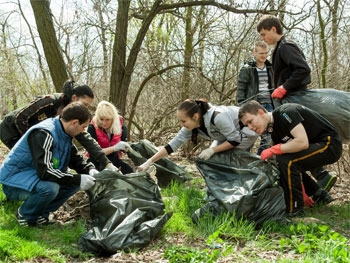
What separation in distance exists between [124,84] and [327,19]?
11.9ft

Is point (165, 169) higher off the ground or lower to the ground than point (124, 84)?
lower

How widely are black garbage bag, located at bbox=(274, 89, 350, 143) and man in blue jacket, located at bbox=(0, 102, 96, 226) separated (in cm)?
220

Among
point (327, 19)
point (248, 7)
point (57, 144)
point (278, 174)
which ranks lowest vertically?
point (278, 174)

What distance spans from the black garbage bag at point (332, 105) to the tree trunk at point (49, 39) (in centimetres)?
454

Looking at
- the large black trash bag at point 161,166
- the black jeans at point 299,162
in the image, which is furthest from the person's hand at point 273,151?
the large black trash bag at point 161,166

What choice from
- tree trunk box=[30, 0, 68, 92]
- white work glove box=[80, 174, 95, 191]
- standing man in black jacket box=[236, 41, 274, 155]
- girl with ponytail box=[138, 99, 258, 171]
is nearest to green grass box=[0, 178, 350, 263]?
white work glove box=[80, 174, 95, 191]

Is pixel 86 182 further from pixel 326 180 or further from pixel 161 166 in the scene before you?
pixel 326 180

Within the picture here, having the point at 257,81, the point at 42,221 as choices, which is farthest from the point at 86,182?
the point at 257,81

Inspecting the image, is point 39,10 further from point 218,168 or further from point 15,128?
point 218,168

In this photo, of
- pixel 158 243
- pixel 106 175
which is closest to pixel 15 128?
pixel 106 175

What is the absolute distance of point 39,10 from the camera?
22.8 ft

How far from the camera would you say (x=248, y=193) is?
3.47 meters

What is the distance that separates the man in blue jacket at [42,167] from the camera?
A: 3490mm

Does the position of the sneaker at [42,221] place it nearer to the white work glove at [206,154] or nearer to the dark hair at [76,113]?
the dark hair at [76,113]
